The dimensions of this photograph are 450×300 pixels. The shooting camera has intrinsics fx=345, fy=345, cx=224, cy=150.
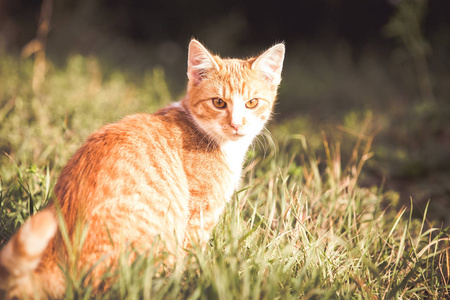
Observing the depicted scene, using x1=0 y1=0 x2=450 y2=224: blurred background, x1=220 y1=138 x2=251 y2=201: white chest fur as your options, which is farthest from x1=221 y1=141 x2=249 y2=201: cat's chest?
x1=0 y1=0 x2=450 y2=224: blurred background

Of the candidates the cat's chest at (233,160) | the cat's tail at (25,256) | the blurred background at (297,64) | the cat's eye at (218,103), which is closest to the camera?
the cat's tail at (25,256)

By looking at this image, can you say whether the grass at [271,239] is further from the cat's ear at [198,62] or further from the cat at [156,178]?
the cat's ear at [198,62]

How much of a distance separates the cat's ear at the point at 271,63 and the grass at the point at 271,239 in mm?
634

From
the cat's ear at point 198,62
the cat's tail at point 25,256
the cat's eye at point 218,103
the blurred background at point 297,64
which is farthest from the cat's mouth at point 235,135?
the blurred background at point 297,64

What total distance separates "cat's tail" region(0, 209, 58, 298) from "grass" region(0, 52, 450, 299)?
0.16m

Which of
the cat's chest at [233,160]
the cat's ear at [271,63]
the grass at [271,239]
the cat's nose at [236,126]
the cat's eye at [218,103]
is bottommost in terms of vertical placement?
the grass at [271,239]

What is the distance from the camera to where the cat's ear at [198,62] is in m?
2.25

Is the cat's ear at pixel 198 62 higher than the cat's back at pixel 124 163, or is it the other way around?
the cat's ear at pixel 198 62

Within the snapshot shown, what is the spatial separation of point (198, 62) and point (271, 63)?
0.52 metres

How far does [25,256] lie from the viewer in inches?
50.5

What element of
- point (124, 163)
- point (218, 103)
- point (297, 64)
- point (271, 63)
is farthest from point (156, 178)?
point (297, 64)

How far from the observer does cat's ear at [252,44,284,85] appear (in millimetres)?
2352

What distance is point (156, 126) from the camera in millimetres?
2080

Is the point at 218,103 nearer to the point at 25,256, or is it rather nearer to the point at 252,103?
the point at 252,103
